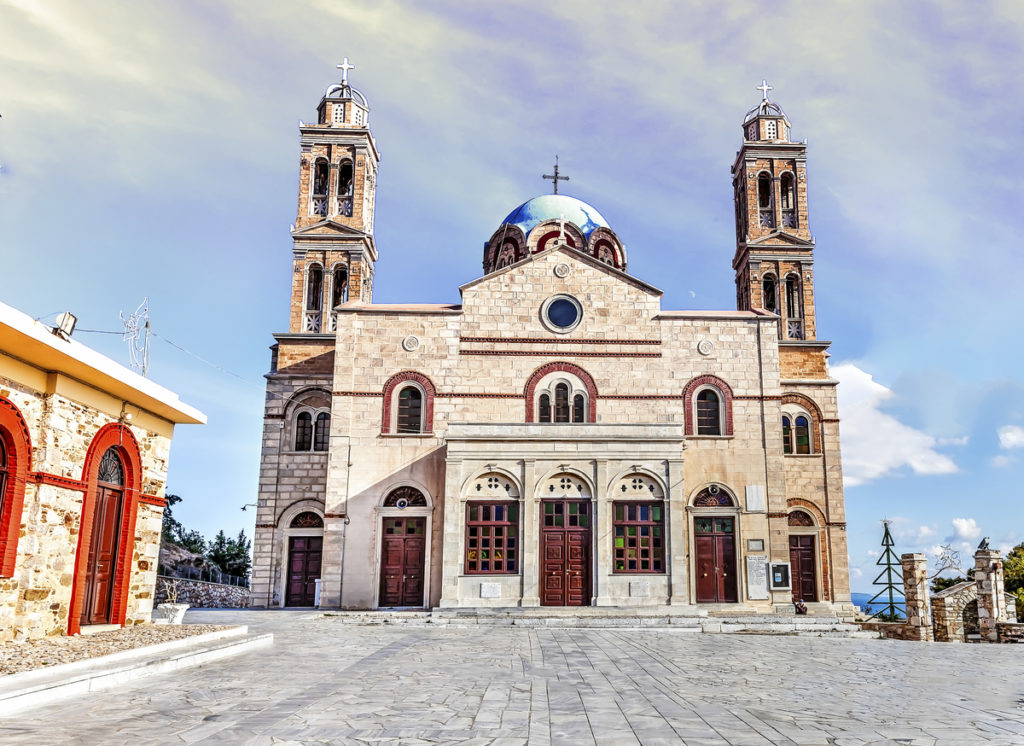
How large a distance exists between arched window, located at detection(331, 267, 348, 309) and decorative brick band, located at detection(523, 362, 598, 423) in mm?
8508

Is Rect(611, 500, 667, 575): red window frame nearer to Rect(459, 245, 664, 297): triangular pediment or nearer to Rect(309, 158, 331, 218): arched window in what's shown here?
Rect(459, 245, 664, 297): triangular pediment

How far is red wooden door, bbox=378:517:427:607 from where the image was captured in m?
24.7

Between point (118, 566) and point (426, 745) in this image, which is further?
point (118, 566)

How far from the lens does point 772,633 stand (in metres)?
18.9

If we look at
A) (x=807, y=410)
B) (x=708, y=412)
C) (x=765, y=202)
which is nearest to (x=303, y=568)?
(x=708, y=412)

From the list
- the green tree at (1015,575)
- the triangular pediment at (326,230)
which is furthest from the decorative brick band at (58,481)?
the green tree at (1015,575)

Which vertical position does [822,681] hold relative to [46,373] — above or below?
below

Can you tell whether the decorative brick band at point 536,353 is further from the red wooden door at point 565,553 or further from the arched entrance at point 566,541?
the red wooden door at point 565,553

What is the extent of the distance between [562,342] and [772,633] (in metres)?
10.9

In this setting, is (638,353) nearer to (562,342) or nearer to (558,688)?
(562,342)

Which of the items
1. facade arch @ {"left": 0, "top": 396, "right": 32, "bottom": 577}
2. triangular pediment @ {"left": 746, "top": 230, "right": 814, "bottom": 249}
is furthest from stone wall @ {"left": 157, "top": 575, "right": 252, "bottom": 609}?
triangular pediment @ {"left": 746, "top": 230, "right": 814, "bottom": 249}

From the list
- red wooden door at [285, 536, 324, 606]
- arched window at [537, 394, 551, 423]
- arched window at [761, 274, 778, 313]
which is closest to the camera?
arched window at [537, 394, 551, 423]

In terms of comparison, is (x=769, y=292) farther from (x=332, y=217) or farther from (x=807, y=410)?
(x=332, y=217)

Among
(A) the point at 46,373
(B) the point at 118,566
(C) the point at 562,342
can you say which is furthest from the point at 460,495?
(A) the point at 46,373
